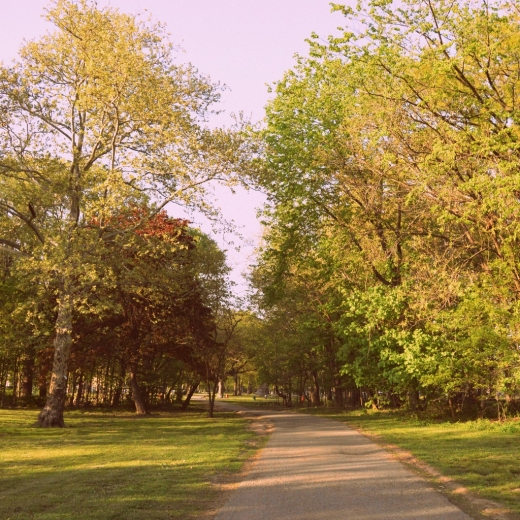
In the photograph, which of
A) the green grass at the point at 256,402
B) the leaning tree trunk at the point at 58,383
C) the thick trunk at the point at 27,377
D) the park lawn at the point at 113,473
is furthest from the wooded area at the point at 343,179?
the green grass at the point at 256,402

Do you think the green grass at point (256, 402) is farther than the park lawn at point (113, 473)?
Yes

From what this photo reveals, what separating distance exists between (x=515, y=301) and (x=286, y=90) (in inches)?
535

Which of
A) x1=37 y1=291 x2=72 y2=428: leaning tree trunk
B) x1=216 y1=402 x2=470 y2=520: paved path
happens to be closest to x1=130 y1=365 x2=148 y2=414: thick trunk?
x1=37 y1=291 x2=72 y2=428: leaning tree trunk

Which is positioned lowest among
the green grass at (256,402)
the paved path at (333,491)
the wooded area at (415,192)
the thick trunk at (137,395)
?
the paved path at (333,491)

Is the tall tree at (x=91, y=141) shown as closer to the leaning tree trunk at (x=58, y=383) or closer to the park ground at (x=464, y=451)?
the leaning tree trunk at (x=58, y=383)

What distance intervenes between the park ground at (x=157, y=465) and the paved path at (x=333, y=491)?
2.26 ft

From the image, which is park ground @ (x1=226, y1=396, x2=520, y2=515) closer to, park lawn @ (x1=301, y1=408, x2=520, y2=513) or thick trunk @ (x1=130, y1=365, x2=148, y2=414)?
park lawn @ (x1=301, y1=408, x2=520, y2=513)

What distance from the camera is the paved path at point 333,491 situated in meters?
7.69

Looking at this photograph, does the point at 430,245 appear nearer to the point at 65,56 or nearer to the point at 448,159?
the point at 448,159

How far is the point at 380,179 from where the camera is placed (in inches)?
853

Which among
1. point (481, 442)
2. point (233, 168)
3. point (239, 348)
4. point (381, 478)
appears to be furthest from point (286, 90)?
point (239, 348)

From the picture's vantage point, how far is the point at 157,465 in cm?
1264

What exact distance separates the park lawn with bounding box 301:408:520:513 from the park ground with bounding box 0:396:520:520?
0.07ft

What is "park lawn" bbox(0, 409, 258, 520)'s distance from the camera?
8188 millimetres
